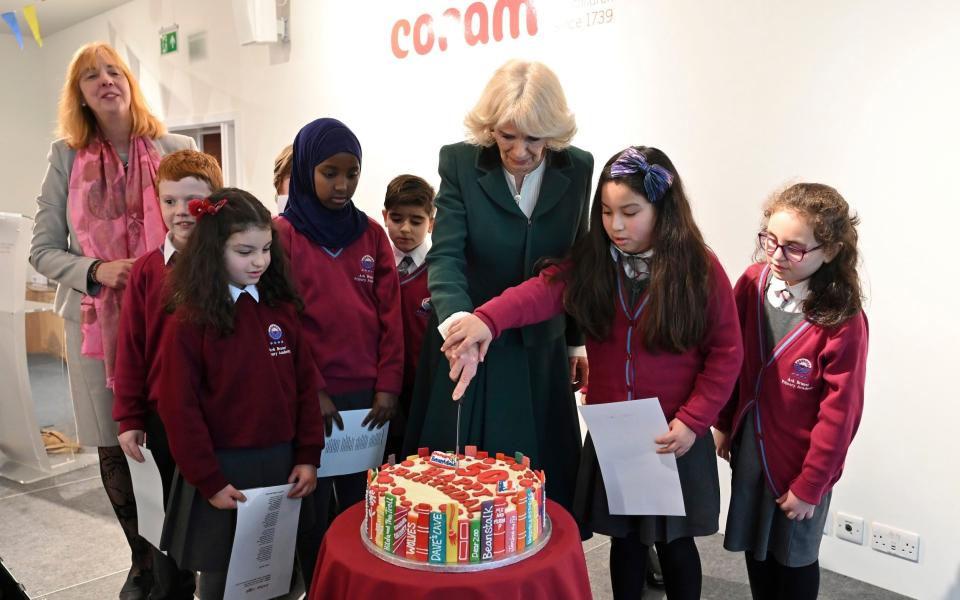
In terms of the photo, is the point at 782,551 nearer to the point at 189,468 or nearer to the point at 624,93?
the point at 189,468

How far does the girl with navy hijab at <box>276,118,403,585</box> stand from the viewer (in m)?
2.10

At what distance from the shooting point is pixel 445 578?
54.3 inches

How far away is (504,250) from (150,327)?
0.93 m

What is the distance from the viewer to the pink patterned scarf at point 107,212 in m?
2.37

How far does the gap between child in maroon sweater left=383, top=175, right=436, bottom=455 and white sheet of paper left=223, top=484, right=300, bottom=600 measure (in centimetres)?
50

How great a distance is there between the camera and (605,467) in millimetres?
1897

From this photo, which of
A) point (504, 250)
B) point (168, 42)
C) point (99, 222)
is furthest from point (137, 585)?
point (168, 42)

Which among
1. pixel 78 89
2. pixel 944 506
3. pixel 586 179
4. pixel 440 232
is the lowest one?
pixel 944 506

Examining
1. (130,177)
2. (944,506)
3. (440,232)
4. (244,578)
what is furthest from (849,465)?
(130,177)

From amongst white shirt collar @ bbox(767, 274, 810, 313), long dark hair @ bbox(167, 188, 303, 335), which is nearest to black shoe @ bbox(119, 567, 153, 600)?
long dark hair @ bbox(167, 188, 303, 335)

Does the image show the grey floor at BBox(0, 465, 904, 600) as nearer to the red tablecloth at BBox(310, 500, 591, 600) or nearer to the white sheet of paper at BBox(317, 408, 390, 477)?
the white sheet of paper at BBox(317, 408, 390, 477)

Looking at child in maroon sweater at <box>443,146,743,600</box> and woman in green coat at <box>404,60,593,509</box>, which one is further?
woman in green coat at <box>404,60,593,509</box>

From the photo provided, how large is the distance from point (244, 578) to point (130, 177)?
1.29 m

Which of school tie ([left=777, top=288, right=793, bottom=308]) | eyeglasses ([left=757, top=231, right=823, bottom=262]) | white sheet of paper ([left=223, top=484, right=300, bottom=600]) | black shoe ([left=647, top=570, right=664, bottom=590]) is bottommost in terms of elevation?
black shoe ([left=647, top=570, right=664, bottom=590])
